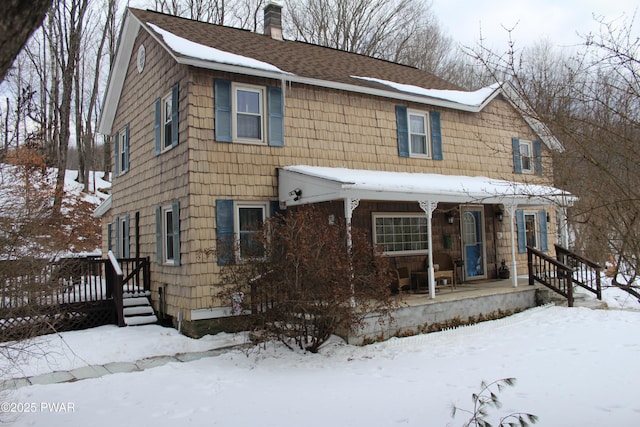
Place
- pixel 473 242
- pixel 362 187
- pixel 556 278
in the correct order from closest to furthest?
pixel 362 187
pixel 556 278
pixel 473 242

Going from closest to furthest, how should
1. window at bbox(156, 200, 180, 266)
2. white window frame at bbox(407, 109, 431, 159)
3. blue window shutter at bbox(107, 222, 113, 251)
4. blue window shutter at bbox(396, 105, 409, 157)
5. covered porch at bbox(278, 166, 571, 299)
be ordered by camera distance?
covered porch at bbox(278, 166, 571, 299) → window at bbox(156, 200, 180, 266) → blue window shutter at bbox(396, 105, 409, 157) → white window frame at bbox(407, 109, 431, 159) → blue window shutter at bbox(107, 222, 113, 251)

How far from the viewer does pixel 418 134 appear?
527 inches

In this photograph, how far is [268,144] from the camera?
10750 millimetres

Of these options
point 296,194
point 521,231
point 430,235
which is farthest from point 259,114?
point 521,231

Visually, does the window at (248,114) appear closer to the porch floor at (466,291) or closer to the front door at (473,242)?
the porch floor at (466,291)

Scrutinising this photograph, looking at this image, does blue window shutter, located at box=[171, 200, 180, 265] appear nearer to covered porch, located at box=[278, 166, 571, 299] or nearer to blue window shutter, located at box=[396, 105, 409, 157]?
covered porch, located at box=[278, 166, 571, 299]

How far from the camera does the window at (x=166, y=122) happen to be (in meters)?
11.3

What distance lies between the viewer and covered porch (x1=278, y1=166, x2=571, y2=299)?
31.4ft

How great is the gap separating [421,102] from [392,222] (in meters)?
3.33

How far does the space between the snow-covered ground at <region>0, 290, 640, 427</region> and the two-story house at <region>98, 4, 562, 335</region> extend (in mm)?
1962

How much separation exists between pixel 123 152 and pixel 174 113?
4840 mm

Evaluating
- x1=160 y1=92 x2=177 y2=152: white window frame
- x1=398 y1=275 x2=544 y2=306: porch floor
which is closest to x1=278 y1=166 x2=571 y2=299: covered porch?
x1=398 y1=275 x2=544 y2=306: porch floor

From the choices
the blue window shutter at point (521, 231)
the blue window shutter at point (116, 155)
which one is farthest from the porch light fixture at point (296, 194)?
the blue window shutter at point (521, 231)

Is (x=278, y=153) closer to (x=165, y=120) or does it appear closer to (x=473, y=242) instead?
(x=165, y=120)
